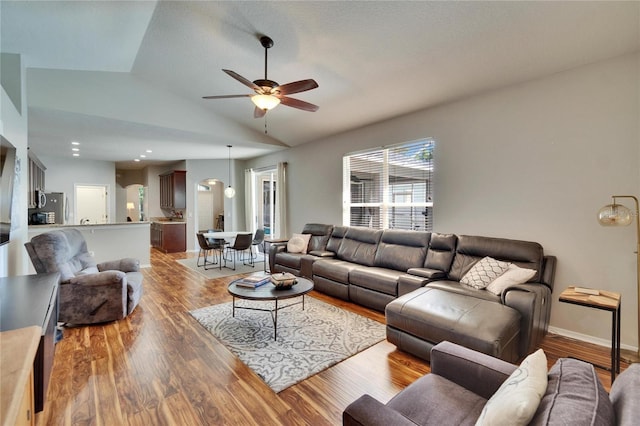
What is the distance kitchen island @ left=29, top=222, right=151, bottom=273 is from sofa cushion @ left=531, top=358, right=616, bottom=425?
6.72 meters

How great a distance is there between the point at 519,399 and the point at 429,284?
7.94ft

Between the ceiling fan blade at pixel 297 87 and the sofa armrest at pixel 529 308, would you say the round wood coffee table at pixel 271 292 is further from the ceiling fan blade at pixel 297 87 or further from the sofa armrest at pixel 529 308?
the ceiling fan blade at pixel 297 87

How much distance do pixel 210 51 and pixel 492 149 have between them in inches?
151

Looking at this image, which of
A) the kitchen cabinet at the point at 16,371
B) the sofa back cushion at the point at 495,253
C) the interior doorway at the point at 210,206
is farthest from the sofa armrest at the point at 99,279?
the interior doorway at the point at 210,206

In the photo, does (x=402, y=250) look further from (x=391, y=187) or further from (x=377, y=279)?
(x=391, y=187)

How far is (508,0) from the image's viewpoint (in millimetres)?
2359

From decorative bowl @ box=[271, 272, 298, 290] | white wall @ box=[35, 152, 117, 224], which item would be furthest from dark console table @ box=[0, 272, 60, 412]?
white wall @ box=[35, 152, 117, 224]

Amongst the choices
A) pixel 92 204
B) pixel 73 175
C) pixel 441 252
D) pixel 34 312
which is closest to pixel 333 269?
pixel 441 252

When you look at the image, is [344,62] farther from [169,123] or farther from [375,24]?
[169,123]

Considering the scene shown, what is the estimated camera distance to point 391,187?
484 centimetres

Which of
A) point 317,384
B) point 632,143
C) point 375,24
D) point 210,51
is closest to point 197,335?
point 317,384

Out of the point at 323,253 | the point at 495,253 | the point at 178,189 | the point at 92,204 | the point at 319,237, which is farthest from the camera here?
the point at 92,204

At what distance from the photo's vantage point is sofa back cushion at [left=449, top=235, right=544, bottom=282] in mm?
3041

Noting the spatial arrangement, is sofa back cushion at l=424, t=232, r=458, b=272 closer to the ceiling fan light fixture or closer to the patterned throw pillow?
the patterned throw pillow
